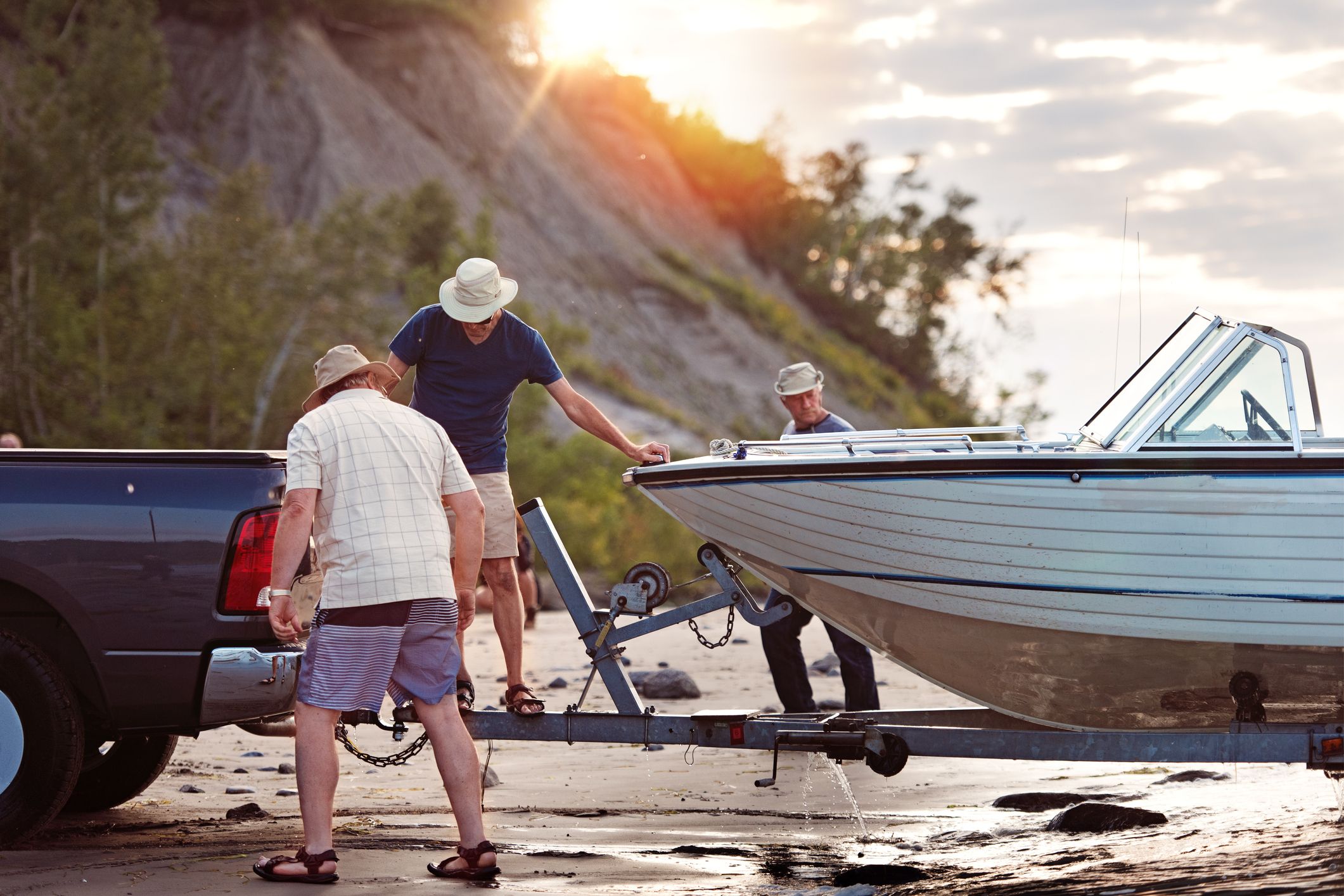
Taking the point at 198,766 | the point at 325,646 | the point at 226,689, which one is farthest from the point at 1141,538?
the point at 198,766

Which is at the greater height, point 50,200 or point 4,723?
point 50,200

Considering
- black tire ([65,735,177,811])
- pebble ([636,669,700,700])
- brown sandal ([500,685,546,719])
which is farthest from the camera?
pebble ([636,669,700,700])

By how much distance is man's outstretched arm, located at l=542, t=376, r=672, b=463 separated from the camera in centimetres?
616

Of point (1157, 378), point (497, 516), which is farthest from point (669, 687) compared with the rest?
point (1157, 378)

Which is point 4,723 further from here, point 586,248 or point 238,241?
point 586,248

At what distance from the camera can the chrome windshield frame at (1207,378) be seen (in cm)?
537

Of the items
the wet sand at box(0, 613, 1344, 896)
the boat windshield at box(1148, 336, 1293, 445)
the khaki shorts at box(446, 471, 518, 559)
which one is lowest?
the wet sand at box(0, 613, 1344, 896)

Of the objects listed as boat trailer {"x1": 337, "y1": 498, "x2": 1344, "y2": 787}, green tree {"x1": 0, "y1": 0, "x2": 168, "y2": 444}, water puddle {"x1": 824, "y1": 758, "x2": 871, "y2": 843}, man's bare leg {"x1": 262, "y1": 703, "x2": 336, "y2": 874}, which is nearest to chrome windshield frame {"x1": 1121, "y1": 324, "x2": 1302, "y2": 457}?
boat trailer {"x1": 337, "y1": 498, "x2": 1344, "y2": 787}

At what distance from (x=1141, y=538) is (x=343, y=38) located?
37131 millimetres

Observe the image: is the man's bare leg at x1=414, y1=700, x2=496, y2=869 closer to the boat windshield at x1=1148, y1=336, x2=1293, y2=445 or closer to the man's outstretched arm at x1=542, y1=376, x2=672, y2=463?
the man's outstretched arm at x1=542, y1=376, x2=672, y2=463

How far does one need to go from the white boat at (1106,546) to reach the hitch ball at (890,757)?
53 cm

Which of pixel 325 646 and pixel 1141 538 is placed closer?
pixel 325 646

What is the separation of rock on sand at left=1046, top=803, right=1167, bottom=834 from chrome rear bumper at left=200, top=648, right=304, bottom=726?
3.32 metres

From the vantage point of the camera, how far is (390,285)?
2517 centimetres
